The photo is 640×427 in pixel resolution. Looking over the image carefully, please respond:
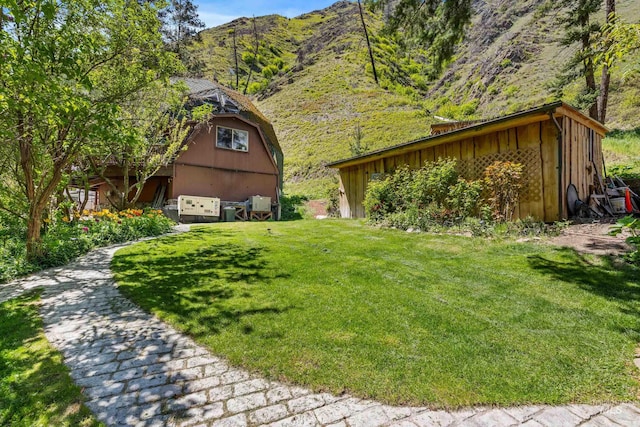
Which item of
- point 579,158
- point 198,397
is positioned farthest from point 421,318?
point 579,158

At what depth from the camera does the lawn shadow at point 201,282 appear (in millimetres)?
3062

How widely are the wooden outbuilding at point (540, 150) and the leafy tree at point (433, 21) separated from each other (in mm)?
1992

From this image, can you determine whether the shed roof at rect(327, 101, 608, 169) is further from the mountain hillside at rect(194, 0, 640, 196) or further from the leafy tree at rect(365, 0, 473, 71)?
the mountain hillside at rect(194, 0, 640, 196)

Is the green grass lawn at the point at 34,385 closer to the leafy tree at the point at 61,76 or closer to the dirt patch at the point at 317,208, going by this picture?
the leafy tree at the point at 61,76

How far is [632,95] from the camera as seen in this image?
55.8 ft

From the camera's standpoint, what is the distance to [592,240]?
16.1 ft

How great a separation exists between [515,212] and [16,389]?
8.18 m

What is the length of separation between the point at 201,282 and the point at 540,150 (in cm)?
738

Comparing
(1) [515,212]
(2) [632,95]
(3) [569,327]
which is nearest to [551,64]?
(2) [632,95]

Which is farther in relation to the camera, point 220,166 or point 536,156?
point 220,166

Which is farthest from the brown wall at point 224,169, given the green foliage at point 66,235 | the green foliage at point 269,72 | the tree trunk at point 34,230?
the green foliage at point 269,72

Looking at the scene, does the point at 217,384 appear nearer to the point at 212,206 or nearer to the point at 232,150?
the point at 212,206

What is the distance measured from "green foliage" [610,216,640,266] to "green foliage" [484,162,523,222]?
6.36 ft

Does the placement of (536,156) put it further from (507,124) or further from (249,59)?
(249,59)
